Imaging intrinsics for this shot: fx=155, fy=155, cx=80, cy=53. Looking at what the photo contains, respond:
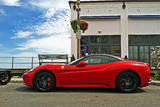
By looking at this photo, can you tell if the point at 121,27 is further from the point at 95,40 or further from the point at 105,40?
the point at 95,40

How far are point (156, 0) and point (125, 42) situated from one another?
4.99m

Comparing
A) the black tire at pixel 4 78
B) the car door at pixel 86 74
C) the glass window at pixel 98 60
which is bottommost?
the black tire at pixel 4 78

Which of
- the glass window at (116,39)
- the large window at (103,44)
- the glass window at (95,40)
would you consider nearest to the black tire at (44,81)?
the large window at (103,44)

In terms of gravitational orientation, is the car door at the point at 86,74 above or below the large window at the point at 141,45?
below

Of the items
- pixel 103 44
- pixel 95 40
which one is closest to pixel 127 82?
pixel 103 44

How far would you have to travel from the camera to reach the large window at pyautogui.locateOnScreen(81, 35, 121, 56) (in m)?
14.9

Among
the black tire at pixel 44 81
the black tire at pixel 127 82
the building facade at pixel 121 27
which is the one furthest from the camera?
the building facade at pixel 121 27

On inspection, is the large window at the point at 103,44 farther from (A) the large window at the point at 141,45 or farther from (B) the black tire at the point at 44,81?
(B) the black tire at the point at 44,81

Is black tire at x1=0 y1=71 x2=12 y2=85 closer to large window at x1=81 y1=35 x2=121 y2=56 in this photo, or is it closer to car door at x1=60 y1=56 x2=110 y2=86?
car door at x1=60 y1=56 x2=110 y2=86

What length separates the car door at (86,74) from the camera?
16.9 ft

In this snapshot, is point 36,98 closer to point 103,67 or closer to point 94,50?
point 103,67

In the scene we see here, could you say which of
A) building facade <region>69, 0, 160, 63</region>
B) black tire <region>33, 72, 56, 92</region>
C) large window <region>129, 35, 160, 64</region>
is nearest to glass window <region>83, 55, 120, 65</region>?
black tire <region>33, 72, 56, 92</region>

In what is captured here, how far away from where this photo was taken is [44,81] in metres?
5.30

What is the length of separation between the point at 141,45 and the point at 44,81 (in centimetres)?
1204
